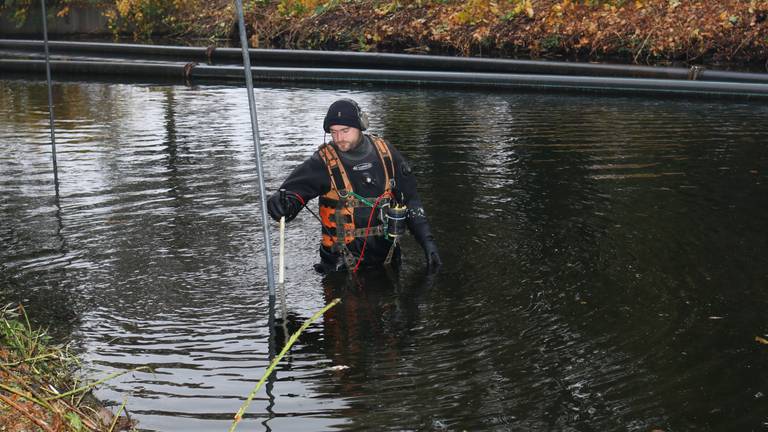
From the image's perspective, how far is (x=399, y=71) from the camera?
20.0m

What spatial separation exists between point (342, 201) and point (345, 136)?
0.51m

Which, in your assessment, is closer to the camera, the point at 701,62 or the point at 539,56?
the point at 701,62

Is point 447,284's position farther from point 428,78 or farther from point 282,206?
point 428,78

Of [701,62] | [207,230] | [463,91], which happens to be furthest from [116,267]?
[701,62]

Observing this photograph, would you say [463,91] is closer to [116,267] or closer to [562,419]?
[116,267]

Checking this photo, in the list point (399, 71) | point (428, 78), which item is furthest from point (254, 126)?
point (399, 71)

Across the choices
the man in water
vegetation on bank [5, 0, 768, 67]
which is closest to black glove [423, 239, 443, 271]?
the man in water

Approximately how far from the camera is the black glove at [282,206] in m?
7.40

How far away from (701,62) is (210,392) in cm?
1829

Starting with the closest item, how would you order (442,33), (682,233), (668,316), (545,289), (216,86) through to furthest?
(668,316) < (545,289) < (682,233) < (216,86) < (442,33)

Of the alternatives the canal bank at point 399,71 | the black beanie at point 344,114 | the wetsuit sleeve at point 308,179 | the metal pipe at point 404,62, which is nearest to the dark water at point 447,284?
the wetsuit sleeve at point 308,179

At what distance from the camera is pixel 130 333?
695 cm

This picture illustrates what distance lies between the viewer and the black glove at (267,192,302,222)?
740 centimetres

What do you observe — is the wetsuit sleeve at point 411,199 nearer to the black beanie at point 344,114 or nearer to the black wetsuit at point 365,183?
the black wetsuit at point 365,183
